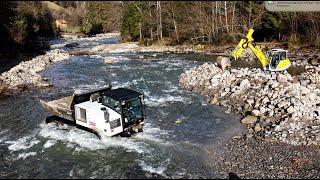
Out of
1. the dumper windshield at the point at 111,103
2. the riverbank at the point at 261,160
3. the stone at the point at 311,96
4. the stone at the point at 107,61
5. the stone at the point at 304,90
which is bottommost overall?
the riverbank at the point at 261,160

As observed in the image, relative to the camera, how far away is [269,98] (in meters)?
24.8

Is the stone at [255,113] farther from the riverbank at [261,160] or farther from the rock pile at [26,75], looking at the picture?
the rock pile at [26,75]

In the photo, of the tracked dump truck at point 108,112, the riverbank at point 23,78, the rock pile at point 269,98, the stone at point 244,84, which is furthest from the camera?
the riverbank at point 23,78

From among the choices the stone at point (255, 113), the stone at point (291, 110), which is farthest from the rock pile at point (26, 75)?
the stone at point (291, 110)

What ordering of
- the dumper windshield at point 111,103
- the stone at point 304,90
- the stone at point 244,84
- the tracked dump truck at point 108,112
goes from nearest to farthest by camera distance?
1. the tracked dump truck at point 108,112
2. the dumper windshield at point 111,103
3. the stone at point 304,90
4. the stone at point 244,84

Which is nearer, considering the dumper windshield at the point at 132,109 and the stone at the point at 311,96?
the dumper windshield at the point at 132,109

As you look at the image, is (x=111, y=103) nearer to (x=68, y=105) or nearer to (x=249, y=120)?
(x=68, y=105)

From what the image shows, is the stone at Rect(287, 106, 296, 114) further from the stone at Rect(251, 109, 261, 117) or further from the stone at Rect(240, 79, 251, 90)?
the stone at Rect(240, 79, 251, 90)

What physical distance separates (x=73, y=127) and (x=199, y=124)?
712 cm

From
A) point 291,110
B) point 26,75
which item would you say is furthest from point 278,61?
point 26,75

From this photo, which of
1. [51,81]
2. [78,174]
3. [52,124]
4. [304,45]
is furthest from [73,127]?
[304,45]

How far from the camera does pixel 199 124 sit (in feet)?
75.8

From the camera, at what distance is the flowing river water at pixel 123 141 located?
17.4m

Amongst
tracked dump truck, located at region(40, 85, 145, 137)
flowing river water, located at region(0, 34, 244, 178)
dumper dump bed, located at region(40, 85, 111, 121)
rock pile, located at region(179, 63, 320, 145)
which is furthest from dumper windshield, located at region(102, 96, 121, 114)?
rock pile, located at region(179, 63, 320, 145)
